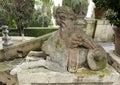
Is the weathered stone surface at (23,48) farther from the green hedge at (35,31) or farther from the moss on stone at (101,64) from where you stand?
the green hedge at (35,31)

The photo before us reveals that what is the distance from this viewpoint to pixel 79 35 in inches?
66.1

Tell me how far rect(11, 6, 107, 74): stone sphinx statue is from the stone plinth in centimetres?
4

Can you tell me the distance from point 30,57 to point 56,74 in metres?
0.35

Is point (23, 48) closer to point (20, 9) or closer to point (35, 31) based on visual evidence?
point (20, 9)

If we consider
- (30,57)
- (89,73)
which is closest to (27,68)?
(30,57)

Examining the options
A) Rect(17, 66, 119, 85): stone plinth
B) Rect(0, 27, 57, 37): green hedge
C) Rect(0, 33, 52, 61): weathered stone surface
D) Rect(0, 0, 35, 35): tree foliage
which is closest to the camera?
Rect(17, 66, 119, 85): stone plinth

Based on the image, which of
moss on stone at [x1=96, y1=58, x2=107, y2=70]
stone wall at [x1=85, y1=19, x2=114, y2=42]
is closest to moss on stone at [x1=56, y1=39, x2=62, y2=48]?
moss on stone at [x1=96, y1=58, x2=107, y2=70]

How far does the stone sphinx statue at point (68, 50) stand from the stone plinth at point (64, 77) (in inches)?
1.8

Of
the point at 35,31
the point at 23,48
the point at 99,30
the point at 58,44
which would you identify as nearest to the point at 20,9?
the point at 35,31

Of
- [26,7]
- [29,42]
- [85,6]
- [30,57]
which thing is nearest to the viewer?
[30,57]

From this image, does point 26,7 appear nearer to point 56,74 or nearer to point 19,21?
point 19,21

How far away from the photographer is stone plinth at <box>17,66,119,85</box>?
1.64m

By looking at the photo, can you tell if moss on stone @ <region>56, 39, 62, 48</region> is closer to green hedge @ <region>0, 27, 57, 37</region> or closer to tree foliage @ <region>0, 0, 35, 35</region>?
tree foliage @ <region>0, 0, 35, 35</region>

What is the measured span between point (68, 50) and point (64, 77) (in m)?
0.22
